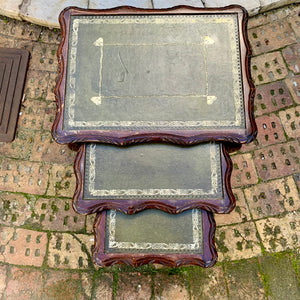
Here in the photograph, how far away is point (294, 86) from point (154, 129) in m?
1.83

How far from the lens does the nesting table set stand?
8.35 ft

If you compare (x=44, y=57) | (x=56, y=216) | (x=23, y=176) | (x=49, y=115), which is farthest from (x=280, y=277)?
(x=44, y=57)

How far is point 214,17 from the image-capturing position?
2.80 metres

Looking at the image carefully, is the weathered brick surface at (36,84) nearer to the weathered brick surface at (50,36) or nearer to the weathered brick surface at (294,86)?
the weathered brick surface at (50,36)

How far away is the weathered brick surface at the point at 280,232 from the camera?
3168 mm

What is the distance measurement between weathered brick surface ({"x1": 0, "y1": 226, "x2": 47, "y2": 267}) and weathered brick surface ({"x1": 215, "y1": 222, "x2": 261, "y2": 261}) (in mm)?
1724

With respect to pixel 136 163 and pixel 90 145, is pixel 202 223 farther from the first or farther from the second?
pixel 90 145

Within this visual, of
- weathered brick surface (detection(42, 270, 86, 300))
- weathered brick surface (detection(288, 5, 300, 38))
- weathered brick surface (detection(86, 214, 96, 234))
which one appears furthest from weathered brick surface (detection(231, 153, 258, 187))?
weathered brick surface (detection(42, 270, 86, 300))

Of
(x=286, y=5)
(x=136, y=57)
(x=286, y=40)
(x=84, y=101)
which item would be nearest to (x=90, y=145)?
(x=84, y=101)

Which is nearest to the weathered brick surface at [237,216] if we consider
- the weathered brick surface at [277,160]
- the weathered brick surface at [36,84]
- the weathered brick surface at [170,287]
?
the weathered brick surface at [277,160]

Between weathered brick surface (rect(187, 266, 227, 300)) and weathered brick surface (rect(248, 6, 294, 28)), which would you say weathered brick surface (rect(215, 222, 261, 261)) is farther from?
weathered brick surface (rect(248, 6, 294, 28))

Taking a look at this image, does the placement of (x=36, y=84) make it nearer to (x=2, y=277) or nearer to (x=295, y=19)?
(x=2, y=277)

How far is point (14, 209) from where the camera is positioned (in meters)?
3.24

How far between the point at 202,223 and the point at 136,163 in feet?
2.33
